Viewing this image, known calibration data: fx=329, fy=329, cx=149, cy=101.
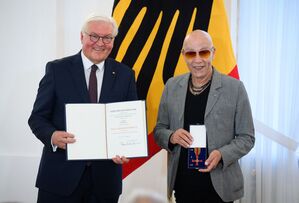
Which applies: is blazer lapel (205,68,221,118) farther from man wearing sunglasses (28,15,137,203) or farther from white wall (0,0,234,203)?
white wall (0,0,234,203)

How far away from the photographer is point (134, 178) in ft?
9.73

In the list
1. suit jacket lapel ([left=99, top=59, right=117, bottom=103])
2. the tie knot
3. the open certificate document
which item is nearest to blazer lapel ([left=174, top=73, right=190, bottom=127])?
the open certificate document

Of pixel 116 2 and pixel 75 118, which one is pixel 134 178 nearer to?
pixel 75 118

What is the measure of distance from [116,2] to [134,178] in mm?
1556

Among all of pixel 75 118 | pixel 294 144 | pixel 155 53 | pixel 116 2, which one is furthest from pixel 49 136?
pixel 294 144

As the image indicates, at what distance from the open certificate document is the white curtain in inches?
62.6

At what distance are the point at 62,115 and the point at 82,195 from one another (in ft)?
1.58

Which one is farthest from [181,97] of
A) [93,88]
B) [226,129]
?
[93,88]

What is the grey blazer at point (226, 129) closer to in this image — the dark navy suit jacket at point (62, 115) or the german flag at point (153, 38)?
the dark navy suit jacket at point (62, 115)

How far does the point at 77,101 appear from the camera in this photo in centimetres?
186

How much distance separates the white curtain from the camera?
301 centimetres

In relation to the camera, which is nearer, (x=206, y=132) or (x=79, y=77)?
(x=79, y=77)

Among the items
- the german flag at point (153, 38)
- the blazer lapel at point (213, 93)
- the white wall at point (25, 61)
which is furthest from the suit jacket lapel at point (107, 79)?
the white wall at point (25, 61)

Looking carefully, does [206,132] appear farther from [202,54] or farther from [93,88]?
[93,88]
